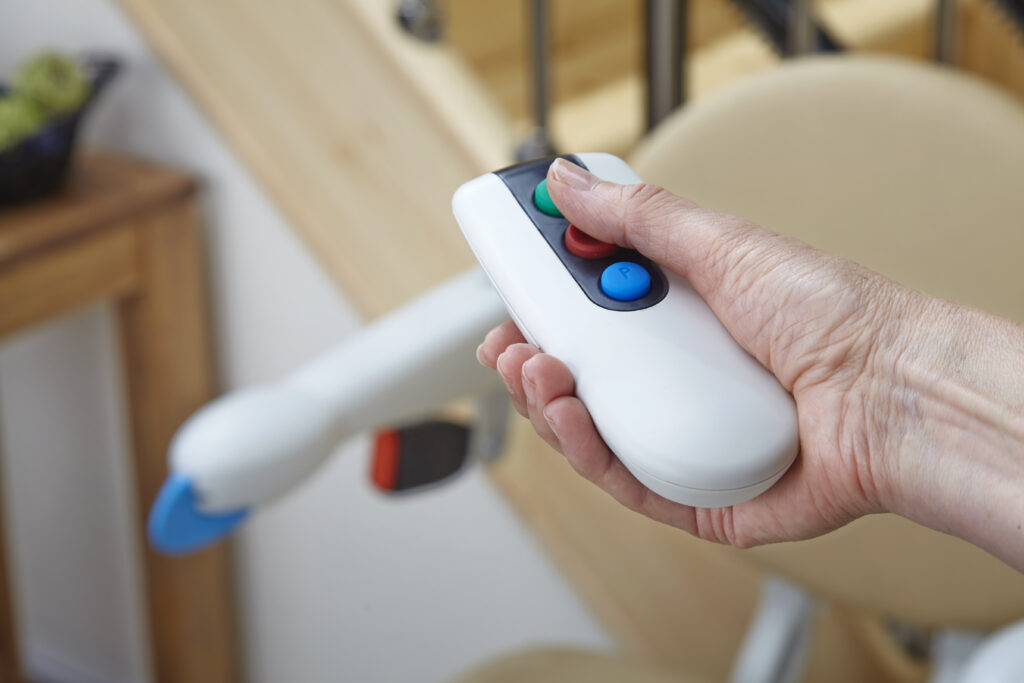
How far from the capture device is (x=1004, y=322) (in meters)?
0.40

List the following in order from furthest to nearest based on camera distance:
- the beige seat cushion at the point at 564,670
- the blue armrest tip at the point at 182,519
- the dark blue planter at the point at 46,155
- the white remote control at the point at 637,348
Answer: the dark blue planter at the point at 46,155 → the beige seat cushion at the point at 564,670 → the blue armrest tip at the point at 182,519 → the white remote control at the point at 637,348

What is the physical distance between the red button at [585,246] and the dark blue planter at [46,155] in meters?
0.67

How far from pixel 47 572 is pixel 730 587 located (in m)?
0.88

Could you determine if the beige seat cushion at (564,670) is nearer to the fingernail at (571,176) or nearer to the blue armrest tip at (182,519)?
the blue armrest tip at (182,519)

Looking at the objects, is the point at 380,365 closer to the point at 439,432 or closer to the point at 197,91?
the point at 439,432

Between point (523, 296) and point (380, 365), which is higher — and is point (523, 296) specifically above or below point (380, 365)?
above

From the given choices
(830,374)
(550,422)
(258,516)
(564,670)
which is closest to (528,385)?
(550,422)

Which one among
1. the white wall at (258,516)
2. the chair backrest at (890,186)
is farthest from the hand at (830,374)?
the white wall at (258,516)

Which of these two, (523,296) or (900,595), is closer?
(523,296)

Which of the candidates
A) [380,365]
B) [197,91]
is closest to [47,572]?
[197,91]

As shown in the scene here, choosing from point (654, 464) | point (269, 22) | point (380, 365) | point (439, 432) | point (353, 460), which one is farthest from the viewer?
point (353, 460)

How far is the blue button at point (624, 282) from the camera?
1.36 ft

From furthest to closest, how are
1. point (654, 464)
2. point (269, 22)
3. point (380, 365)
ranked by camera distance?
point (269, 22) → point (380, 365) → point (654, 464)

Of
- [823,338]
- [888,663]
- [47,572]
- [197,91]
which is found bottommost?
[47,572]
